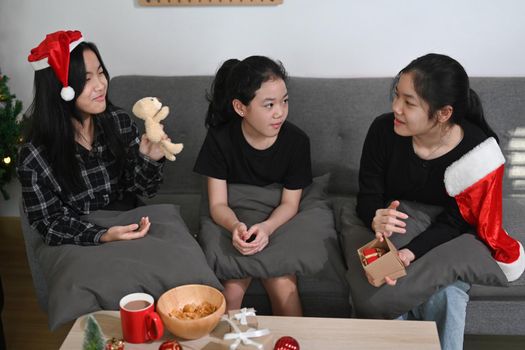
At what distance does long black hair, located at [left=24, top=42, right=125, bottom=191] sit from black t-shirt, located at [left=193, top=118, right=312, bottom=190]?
41 cm

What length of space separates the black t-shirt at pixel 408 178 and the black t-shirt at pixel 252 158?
219mm

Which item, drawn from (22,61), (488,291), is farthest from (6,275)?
(488,291)

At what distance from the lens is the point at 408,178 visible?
1794 millimetres

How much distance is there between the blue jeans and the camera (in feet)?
5.17

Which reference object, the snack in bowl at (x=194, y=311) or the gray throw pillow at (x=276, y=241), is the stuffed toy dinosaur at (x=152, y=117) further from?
the snack in bowl at (x=194, y=311)

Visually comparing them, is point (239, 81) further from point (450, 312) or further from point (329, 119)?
point (450, 312)

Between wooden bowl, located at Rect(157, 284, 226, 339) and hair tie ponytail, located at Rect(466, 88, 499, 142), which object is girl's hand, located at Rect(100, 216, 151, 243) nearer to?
wooden bowl, located at Rect(157, 284, 226, 339)

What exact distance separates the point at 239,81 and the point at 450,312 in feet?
3.05

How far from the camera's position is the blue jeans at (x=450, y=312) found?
1.58 m

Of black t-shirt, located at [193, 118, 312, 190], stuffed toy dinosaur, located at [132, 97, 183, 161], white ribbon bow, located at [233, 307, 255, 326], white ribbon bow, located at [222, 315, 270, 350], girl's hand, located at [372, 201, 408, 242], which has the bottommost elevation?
white ribbon bow, located at [222, 315, 270, 350]

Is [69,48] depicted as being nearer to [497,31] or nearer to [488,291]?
[488,291]

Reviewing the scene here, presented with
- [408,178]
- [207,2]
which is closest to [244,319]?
[408,178]

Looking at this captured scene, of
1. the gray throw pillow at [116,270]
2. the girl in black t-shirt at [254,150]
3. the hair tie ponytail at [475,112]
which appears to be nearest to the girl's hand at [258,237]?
the girl in black t-shirt at [254,150]

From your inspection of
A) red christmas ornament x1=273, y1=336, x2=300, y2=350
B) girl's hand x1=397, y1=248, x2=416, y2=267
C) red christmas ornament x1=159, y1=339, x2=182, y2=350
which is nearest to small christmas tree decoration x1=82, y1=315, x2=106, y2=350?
red christmas ornament x1=159, y1=339, x2=182, y2=350
